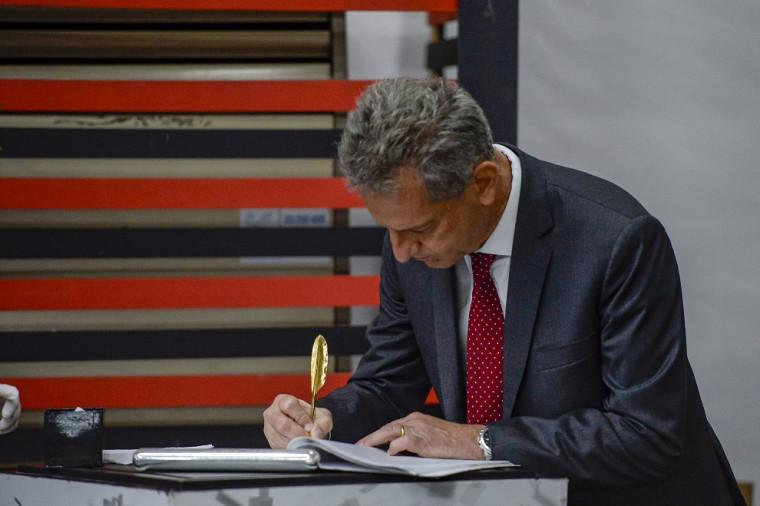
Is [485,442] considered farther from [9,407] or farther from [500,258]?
[9,407]

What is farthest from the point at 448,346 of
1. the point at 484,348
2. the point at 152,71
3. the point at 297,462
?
the point at 152,71

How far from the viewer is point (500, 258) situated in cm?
190

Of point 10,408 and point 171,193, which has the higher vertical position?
point 171,193

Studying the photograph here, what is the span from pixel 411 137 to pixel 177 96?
1.47m

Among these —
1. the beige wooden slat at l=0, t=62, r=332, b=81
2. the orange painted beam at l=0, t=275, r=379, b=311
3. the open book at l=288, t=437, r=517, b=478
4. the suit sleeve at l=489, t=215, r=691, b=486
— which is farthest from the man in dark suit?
the beige wooden slat at l=0, t=62, r=332, b=81

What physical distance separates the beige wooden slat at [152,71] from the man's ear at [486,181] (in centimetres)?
142

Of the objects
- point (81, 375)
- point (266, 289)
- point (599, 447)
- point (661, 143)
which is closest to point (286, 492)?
point (599, 447)

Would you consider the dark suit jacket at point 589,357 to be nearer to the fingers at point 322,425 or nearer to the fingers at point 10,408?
the fingers at point 322,425

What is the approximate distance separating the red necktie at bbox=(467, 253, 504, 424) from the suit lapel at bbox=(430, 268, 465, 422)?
2 centimetres

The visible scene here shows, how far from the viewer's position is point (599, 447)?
1.68 metres

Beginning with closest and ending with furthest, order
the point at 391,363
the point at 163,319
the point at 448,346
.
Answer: the point at 448,346
the point at 391,363
the point at 163,319

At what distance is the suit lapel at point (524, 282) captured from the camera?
1827mm

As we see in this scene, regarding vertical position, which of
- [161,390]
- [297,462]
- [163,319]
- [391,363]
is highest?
[297,462]

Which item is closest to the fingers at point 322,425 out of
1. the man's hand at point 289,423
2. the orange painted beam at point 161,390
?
the man's hand at point 289,423
